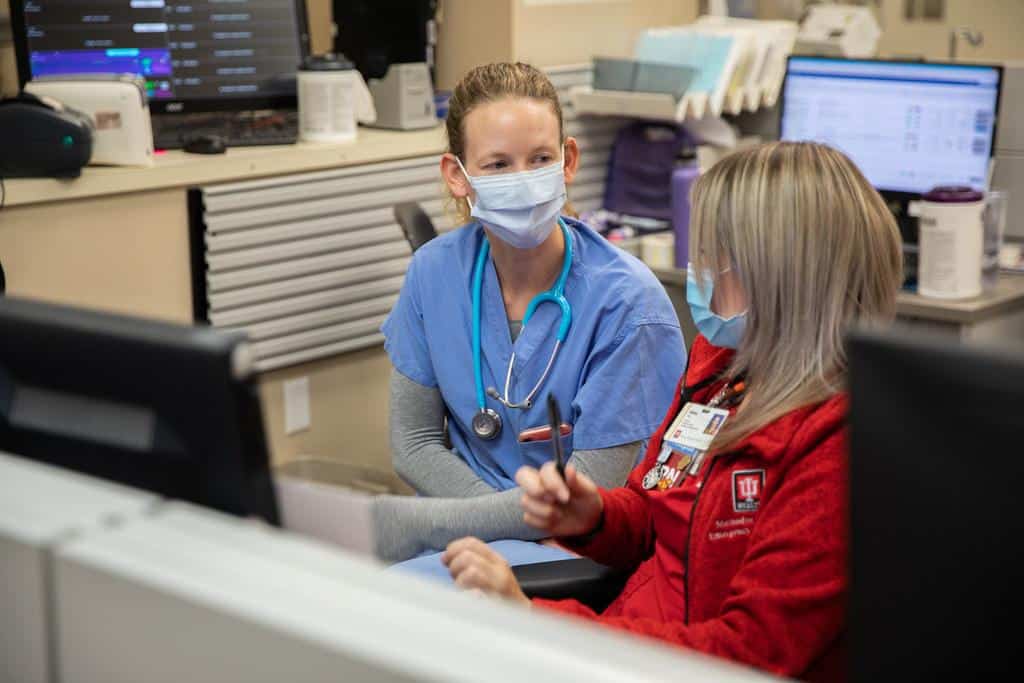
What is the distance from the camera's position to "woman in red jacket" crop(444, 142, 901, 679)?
1.21 meters

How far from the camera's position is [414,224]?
9.42 feet

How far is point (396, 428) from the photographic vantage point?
82.0 inches

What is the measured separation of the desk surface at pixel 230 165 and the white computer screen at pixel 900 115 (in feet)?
3.10

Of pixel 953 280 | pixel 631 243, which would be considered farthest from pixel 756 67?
pixel 953 280

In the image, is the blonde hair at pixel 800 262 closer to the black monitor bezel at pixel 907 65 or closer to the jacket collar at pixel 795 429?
the jacket collar at pixel 795 429

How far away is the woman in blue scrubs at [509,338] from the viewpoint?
6.24ft

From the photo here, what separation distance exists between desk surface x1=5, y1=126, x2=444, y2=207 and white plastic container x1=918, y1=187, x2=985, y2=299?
4.02 ft

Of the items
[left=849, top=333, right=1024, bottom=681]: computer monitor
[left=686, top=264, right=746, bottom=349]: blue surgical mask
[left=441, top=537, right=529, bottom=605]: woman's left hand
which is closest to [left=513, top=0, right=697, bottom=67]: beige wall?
[left=686, top=264, right=746, bottom=349]: blue surgical mask

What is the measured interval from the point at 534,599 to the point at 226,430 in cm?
82

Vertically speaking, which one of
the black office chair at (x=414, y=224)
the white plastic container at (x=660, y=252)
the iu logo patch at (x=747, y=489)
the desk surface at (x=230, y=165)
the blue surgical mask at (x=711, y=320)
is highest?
the desk surface at (x=230, y=165)

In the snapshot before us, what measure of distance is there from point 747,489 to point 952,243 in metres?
1.57

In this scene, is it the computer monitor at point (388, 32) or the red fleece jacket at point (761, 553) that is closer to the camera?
the red fleece jacket at point (761, 553)

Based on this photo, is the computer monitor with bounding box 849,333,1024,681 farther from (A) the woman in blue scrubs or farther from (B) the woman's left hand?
(A) the woman in blue scrubs

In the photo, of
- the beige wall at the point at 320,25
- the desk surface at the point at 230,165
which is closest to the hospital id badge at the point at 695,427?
the desk surface at the point at 230,165
